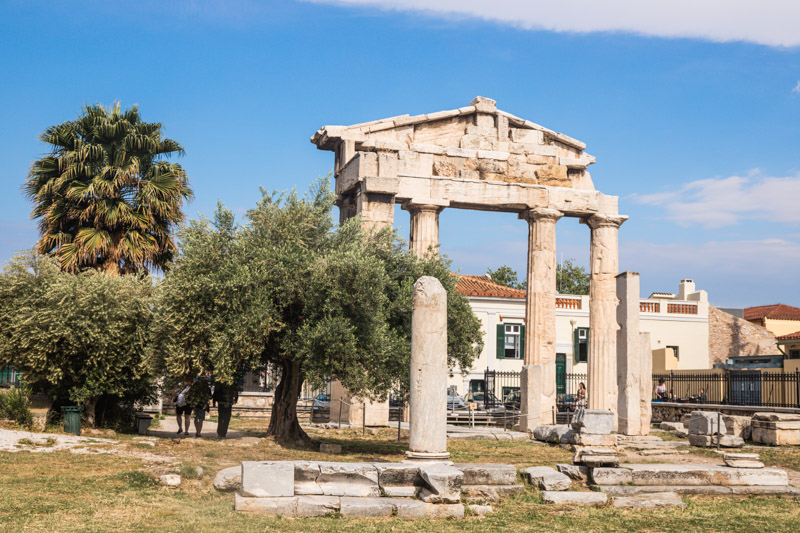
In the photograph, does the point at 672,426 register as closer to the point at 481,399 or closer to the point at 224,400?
the point at 224,400

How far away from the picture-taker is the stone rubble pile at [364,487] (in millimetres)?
9891

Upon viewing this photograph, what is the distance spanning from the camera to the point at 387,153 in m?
22.7

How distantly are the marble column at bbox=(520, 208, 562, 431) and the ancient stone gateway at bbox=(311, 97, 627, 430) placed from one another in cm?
3

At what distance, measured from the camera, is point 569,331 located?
3866 cm

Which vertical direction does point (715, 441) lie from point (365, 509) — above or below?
above

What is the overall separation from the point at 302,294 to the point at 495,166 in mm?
9929

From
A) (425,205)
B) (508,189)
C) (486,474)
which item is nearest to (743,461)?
(486,474)

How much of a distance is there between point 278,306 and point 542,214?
1041 cm

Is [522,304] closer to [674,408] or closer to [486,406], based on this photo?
[486,406]

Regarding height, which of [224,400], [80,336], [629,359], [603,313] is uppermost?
[603,313]

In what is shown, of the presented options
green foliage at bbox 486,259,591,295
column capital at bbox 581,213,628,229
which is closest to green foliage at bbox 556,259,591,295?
green foliage at bbox 486,259,591,295

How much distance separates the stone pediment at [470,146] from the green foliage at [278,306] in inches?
A: 250

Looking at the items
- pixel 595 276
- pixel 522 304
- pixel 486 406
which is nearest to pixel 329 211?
pixel 595 276

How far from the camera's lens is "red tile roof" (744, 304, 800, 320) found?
155 ft
